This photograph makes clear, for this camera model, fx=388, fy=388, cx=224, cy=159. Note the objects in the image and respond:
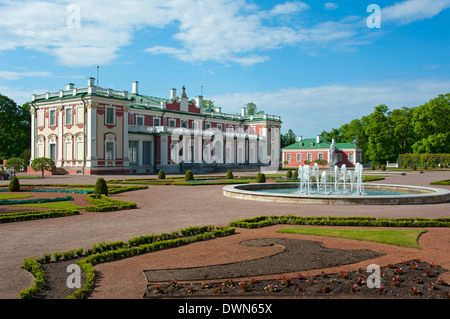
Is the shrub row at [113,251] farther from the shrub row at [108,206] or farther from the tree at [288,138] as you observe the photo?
the tree at [288,138]

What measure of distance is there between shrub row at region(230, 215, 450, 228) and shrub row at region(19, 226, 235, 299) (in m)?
1.25

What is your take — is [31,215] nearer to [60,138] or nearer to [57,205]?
[57,205]

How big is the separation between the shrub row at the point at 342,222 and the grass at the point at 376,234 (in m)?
0.79

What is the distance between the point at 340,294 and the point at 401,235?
4.66 m

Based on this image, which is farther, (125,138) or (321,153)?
(321,153)

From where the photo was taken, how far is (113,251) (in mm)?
7250

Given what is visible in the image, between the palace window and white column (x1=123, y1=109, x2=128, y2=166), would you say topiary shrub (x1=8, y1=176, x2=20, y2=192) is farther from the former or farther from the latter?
white column (x1=123, y1=109, x2=128, y2=166)

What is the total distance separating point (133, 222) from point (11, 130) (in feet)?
157

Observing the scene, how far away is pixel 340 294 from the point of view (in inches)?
206

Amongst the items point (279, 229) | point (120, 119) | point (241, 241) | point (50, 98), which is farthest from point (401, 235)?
point (50, 98)

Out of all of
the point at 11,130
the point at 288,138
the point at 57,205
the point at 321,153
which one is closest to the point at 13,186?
the point at 57,205
